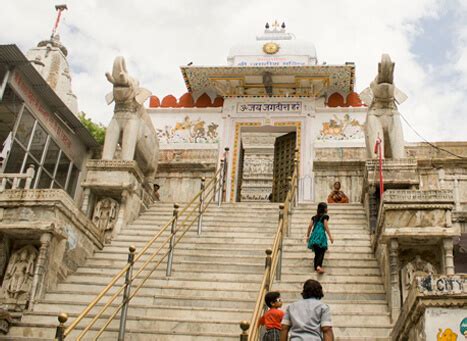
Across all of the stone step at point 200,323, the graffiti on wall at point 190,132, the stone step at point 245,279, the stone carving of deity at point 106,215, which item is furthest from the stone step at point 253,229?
the graffiti on wall at point 190,132

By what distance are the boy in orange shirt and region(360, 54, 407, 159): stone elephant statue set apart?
7046mm

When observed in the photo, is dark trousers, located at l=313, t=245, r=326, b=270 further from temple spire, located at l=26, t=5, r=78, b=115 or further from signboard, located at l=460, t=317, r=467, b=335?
temple spire, located at l=26, t=5, r=78, b=115

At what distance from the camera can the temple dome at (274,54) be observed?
667 inches

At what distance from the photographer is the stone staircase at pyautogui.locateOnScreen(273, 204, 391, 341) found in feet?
22.0

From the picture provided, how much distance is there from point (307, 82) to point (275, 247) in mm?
9920

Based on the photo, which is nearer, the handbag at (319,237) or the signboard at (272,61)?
the handbag at (319,237)

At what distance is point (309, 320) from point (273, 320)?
0.83 meters

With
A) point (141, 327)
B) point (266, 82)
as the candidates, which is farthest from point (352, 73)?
point (141, 327)

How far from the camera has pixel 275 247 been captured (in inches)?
287

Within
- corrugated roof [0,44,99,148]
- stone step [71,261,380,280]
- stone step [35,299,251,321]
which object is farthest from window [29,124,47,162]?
stone step [35,299,251,321]

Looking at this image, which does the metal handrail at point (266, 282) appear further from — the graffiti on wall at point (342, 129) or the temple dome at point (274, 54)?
the temple dome at point (274, 54)

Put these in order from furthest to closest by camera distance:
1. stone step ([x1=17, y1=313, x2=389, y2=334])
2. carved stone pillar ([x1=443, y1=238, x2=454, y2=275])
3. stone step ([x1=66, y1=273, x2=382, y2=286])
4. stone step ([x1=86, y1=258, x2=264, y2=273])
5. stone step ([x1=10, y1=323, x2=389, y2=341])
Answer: stone step ([x1=86, y1=258, x2=264, y2=273]) < stone step ([x1=66, y1=273, x2=382, y2=286]) < carved stone pillar ([x1=443, y1=238, x2=454, y2=275]) < stone step ([x1=17, y1=313, x2=389, y2=334]) < stone step ([x1=10, y1=323, x2=389, y2=341])

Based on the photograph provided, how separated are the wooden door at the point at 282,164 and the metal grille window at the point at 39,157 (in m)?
5.29

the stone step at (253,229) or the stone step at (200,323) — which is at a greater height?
the stone step at (253,229)
